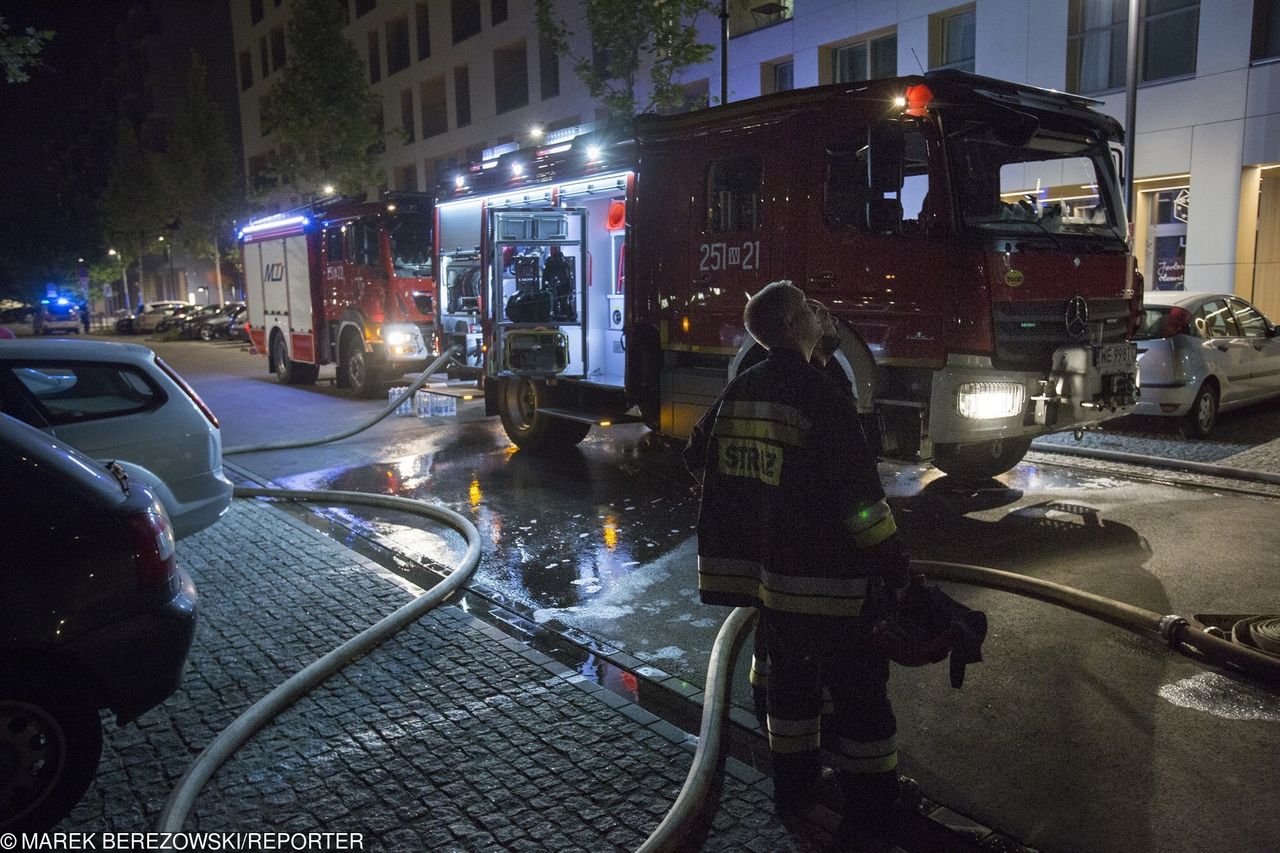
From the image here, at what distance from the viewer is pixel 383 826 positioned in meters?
3.26

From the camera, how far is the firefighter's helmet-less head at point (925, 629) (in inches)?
117

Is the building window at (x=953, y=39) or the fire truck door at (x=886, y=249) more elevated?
the building window at (x=953, y=39)

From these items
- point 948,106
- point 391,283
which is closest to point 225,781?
point 948,106

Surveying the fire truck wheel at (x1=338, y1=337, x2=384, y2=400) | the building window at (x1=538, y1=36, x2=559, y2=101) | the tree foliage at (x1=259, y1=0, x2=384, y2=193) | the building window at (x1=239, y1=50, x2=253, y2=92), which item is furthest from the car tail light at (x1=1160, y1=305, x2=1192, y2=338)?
the building window at (x1=239, y1=50, x2=253, y2=92)

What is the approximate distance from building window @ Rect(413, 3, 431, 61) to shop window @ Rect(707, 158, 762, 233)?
3139 cm

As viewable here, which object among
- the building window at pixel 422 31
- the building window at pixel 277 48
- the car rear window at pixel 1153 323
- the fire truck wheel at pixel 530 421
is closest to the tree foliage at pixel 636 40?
the fire truck wheel at pixel 530 421

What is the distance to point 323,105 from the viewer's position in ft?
99.8

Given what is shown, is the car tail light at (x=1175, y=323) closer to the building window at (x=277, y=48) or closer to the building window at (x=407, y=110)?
the building window at (x=407, y=110)

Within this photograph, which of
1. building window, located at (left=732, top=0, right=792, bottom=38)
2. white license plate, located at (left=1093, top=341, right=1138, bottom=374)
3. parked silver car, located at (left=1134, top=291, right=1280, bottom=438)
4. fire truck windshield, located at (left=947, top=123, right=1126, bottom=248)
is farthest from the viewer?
building window, located at (left=732, top=0, right=792, bottom=38)

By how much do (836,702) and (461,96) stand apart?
1343 inches

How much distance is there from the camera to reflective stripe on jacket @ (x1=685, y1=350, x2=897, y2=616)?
117 inches

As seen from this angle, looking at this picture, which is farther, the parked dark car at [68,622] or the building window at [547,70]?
the building window at [547,70]

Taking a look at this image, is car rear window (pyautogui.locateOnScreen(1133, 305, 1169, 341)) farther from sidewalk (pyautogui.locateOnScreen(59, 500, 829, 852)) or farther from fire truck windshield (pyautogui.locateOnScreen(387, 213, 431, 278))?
fire truck windshield (pyautogui.locateOnScreen(387, 213, 431, 278))

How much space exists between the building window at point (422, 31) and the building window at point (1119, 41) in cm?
2578
